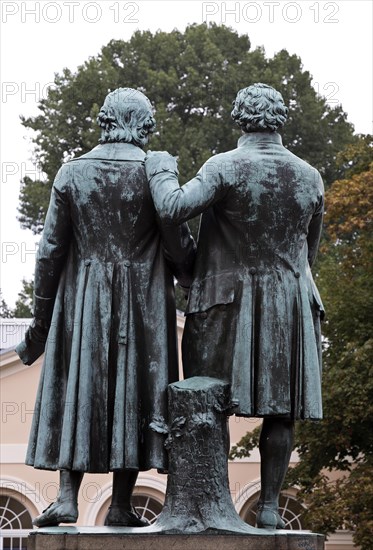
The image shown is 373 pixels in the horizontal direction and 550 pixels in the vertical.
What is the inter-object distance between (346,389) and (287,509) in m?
8.74

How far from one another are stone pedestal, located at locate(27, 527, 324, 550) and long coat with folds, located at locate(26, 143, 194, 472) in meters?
0.55

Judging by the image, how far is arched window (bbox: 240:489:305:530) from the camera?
36.6m

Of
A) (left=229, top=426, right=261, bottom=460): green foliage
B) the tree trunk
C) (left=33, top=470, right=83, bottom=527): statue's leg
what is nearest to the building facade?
(left=229, top=426, right=261, bottom=460): green foliage

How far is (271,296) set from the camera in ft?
35.1

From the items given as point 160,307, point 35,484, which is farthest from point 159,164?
point 35,484

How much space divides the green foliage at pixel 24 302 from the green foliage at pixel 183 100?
1732 mm

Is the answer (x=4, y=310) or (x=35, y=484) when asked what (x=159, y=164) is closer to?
(x=35, y=484)

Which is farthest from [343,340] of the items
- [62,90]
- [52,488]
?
[62,90]

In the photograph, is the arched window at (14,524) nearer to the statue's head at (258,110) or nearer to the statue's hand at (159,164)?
the statue's head at (258,110)

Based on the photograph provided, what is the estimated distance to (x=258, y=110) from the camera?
11.1 metres

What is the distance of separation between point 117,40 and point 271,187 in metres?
39.5

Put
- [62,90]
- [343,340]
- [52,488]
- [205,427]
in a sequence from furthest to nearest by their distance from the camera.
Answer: [62,90]
[52,488]
[343,340]
[205,427]

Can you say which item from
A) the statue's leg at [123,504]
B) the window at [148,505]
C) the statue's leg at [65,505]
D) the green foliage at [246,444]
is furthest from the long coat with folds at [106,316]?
the window at [148,505]

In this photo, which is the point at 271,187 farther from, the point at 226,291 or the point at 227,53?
the point at 227,53
